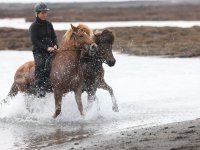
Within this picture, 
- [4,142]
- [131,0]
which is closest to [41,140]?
[4,142]

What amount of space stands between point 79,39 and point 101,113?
185cm

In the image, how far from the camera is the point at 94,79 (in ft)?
41.0

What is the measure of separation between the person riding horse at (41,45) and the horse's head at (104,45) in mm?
860

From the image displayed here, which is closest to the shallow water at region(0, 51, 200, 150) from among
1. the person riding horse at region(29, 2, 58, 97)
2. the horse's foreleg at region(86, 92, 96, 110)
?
the horse's foreleg at region(86, 92, 96, 110)

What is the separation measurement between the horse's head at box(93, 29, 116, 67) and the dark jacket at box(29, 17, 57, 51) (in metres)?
0.90

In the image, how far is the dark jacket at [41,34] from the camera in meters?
12.0

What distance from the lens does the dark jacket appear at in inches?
474

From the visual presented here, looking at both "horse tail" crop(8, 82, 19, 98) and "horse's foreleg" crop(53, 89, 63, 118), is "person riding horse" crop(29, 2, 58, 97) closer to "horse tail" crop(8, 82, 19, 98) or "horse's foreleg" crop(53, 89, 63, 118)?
"horse's foreleg" crop(53, 89, 63, 118)

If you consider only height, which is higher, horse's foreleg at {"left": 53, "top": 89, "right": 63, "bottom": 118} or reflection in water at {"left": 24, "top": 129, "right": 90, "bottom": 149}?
horse's foreleg at {"left": 53, "top": 89, "right": 63, "bottom": 118}

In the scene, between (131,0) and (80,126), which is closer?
(80,126)

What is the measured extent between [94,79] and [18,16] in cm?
6922

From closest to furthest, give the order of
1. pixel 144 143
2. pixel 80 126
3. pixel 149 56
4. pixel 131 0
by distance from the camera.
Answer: pixel 144 143
pixel 80 126
pixel 149 56
pixel 131 0

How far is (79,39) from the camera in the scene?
11.6 metres

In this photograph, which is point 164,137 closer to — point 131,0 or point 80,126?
point 80,126
